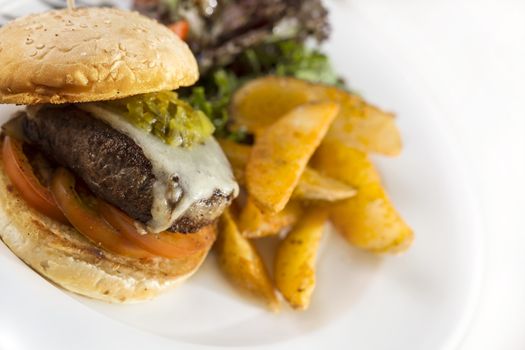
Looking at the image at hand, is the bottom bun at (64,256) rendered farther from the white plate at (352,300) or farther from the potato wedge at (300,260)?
the potato wedge at (300,260)

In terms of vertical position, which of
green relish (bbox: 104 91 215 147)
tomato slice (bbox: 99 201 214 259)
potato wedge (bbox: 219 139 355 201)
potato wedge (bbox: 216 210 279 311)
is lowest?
potato wedge (bbox: 216 210 279 311)

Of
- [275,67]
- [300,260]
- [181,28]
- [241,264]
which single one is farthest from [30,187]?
[275,67]

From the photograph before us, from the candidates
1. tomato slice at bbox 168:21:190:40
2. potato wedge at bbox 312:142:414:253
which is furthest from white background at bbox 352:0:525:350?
tomato slice at bbox 168:21:190:40

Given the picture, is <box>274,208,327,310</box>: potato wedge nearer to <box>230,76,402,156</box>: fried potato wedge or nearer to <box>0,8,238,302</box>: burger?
<box>230,76,402,156</box>: fried potato wedge

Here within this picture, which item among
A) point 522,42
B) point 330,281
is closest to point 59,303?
point 330,281

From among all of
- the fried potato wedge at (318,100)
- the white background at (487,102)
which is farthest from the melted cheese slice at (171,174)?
the white background at (487,102)

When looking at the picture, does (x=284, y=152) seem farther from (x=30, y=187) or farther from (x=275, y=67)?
(x=275, y=67)
